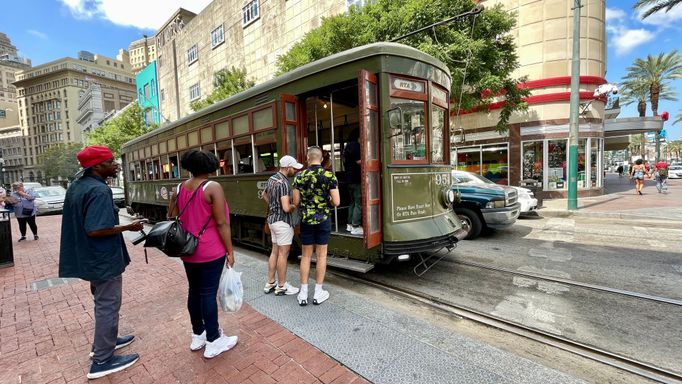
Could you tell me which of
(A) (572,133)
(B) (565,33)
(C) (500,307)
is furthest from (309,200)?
(B) (565,33)

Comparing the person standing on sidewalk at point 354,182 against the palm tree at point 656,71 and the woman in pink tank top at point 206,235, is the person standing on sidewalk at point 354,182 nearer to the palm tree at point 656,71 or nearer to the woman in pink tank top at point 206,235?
the woman in pink tank top at point 206,235

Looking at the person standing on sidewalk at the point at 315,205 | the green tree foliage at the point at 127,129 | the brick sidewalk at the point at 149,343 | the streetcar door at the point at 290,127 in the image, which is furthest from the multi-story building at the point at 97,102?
the person standing on sidewalk at the point at 315,205

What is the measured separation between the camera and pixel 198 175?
2.79 m

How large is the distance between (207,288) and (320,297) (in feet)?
4.89

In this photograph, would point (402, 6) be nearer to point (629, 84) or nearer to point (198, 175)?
point (198, 175)

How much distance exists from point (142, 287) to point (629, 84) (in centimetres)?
3979

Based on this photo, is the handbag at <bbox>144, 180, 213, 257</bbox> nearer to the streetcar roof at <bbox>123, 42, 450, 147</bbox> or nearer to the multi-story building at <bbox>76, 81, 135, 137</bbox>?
the streetcar roof at <bbox>123, 42, 450, 147</bbox>

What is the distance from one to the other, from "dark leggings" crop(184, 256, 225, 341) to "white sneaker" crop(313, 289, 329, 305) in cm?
126

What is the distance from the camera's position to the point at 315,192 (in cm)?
381

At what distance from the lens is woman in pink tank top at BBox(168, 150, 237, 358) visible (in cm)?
270

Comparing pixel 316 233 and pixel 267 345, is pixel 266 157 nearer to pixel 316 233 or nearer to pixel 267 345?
pixel 316 233

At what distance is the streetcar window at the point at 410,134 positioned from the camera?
14.5 ft

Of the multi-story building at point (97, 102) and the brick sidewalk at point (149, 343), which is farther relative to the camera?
the multi-story building at point (97, 102)

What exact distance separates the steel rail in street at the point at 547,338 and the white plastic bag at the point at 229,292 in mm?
2244
